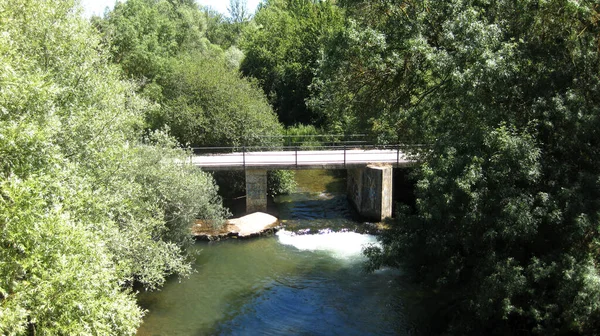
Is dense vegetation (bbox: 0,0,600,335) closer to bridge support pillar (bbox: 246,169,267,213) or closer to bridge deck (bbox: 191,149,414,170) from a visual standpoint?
bridge support pillar (bbox: 246,169,267,213)

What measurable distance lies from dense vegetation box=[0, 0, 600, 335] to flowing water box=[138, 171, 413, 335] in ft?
4.74

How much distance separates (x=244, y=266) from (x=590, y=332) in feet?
40.2

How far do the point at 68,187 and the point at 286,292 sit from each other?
30.6 feet

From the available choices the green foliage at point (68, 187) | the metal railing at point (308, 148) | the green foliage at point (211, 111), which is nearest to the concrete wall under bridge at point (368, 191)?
the metal railing at point (308, 148)

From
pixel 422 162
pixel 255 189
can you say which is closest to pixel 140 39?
pixel 255 189

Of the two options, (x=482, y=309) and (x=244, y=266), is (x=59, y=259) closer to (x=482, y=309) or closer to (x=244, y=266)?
(x=482, y=309)

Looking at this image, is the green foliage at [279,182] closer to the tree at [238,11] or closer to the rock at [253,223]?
the rock at [253,223]

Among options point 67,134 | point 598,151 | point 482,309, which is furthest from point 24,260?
point 598,151

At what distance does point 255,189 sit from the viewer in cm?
2455

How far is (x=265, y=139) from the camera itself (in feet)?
96.4

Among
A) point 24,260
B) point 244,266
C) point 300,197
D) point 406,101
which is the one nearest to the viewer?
point 24,260

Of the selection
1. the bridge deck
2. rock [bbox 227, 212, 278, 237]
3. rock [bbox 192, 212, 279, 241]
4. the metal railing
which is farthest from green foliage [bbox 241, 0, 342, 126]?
rock [bbox 192, 212, 279, 241]

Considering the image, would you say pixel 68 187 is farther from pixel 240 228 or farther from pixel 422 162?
pixel 240 228

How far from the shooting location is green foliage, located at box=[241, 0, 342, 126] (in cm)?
3875
